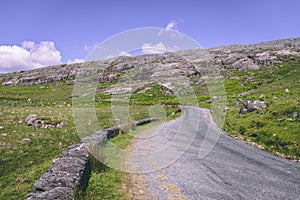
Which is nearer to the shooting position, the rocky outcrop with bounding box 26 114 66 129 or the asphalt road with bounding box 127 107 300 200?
the asphalt road with bounding box 127 107 300 200

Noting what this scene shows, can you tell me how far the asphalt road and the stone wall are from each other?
10.2ft

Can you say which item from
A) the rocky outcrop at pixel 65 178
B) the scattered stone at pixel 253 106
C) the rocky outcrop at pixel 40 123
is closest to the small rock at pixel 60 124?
the rocky outcrop at pixel 40 123

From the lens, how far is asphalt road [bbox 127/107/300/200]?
11.1 m

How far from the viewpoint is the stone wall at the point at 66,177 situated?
8.93 m

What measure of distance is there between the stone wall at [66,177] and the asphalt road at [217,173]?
122 inches

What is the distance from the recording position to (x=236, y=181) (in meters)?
12.4

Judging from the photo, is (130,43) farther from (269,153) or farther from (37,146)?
(269,153)

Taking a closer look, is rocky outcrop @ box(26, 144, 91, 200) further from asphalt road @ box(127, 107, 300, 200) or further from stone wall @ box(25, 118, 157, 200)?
asphalt road @ box(127, 107, 300, 200)

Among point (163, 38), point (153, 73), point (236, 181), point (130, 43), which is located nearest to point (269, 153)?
point (236, 181)

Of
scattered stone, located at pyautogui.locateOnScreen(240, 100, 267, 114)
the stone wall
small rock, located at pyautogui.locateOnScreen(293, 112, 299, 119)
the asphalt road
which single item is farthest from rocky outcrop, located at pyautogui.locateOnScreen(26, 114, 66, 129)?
small rock, located at pyautogui.locateOnScreen(293, 112, 299, 119)

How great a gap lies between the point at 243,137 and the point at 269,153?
5.97 metres

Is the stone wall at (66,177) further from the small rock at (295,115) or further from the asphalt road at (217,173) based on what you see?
the small rock at (295,115)

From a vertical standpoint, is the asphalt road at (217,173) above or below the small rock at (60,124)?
below

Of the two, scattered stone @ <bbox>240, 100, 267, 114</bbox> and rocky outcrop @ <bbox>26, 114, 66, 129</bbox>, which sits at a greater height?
scattered stone @ <bbox>240, 100, 267, 114</bbox>
